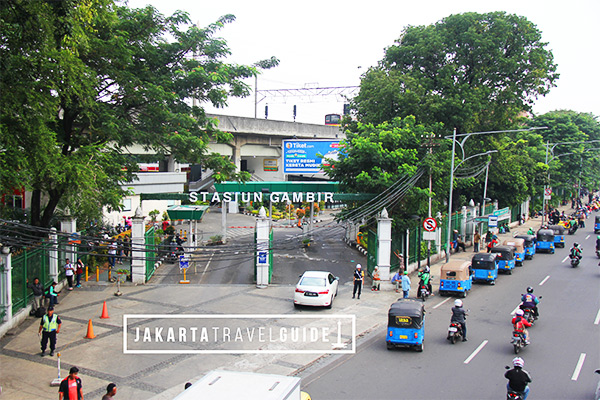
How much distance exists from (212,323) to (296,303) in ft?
12.3

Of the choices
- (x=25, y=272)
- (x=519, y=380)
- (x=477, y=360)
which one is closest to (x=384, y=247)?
(x=477, y=360)

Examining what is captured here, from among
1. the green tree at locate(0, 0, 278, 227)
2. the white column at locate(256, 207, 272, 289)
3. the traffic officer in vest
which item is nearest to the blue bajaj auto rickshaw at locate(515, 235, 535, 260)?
the white column at locate(256, 207, 272, 289)

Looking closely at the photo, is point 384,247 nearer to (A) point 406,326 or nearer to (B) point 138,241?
(A) point 406,326

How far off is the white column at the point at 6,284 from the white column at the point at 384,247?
51.1 ft

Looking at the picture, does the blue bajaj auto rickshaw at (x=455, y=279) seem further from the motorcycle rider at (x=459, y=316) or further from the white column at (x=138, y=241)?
the white column at (x=138, y=241)

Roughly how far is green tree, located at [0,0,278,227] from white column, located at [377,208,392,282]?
724cm

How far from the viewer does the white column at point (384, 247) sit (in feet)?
81.3

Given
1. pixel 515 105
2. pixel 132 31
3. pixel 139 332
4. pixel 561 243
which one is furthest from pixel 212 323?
pixel 561 243

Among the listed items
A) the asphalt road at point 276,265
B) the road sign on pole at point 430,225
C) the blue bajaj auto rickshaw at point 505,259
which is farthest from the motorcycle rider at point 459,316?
the blue bajaj auto rickshaw at point 505,259

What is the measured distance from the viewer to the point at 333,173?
29062mm

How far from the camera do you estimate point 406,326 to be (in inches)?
621

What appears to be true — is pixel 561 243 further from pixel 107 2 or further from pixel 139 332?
pixel 107 2

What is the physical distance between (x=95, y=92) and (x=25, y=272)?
705 cm

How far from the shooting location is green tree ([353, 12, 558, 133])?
34781 millimetres
